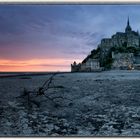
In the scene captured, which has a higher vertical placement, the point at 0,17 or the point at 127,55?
the point at 0,17

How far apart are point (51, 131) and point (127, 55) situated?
1.15 metres

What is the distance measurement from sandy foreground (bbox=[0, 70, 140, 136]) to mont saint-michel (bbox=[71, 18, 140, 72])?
0.09 m

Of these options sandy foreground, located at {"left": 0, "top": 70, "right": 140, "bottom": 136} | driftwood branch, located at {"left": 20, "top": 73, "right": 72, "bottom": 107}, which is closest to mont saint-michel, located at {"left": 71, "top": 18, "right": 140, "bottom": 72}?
sandy foreground, located at {"left": 0, "top": 70, "right": 140, "bottom": 136}

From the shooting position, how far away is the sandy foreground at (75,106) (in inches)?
152

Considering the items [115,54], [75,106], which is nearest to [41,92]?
[75,106]

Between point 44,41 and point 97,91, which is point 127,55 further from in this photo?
point 44,41

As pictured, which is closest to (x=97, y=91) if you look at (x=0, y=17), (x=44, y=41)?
(x=44, y=41)

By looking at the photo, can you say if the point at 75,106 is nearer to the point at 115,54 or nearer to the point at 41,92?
the point at 41,92

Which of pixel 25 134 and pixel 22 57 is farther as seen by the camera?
pixel 22 57

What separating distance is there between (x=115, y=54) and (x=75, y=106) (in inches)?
28.1

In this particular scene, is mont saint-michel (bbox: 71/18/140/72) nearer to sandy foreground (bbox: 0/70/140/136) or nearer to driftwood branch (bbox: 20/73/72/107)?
sandy foreground (bbox: 0/70/140/136)

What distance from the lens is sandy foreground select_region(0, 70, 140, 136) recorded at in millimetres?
3871

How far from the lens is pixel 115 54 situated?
4.08 meters

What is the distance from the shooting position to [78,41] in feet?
13.0
